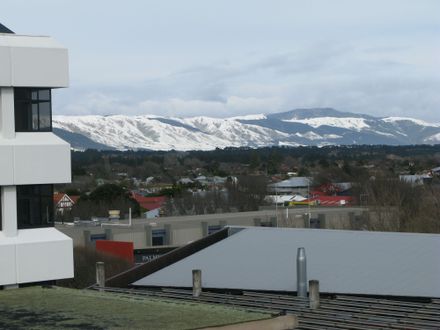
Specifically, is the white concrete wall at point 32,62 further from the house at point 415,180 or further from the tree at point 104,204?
the house at point 415,180

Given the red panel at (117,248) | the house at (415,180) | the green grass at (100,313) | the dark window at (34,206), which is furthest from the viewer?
the house at (415,180)

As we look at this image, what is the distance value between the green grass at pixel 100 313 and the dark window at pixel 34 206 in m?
2.27

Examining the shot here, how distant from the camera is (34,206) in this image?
77.6 ft

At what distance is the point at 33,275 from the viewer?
2323 centimetres

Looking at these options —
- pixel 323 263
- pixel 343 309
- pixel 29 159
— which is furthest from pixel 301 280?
pixel 29 159

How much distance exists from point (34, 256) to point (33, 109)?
365cm

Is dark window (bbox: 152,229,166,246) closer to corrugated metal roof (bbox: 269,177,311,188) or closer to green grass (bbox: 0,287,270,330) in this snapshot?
green grass (bbox: 0,287,270,330)

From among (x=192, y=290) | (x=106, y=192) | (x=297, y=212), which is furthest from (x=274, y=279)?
(x=106, y=192)

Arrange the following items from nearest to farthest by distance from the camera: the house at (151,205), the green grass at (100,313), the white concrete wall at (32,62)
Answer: the green grass at (100,313), the white concrete wall at (32,62), the house at (151,205)

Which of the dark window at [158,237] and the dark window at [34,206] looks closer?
the dark window at [34,206]

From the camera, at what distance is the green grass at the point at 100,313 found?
17.4 metres

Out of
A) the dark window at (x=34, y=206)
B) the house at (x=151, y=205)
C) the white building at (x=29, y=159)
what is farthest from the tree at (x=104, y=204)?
the white building at (x=29, y=159)

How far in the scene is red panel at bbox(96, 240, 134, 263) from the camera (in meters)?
61.9

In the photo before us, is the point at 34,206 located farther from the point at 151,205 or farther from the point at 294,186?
the point at 294,186
